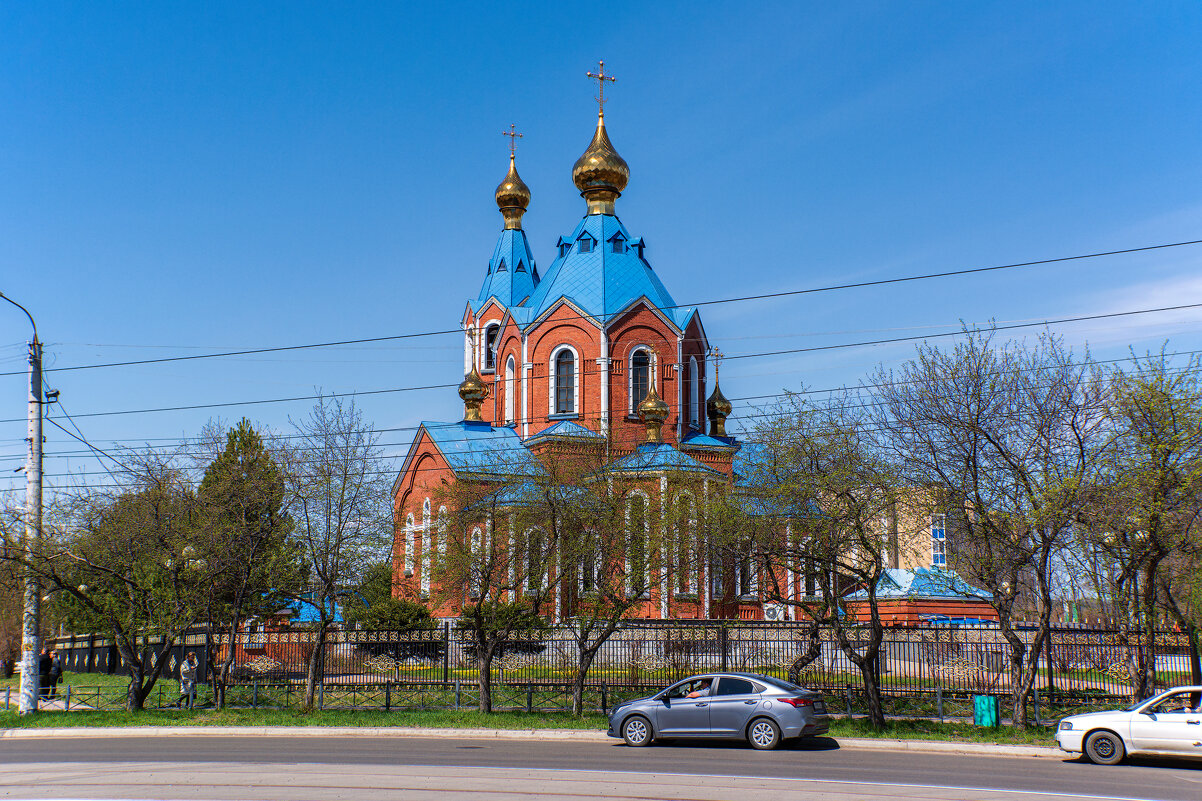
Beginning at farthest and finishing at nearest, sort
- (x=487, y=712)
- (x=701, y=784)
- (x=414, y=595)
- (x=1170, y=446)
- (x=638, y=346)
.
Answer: (x=638, y=346)
(x=414, y=595)
(x=487, y=712)
(x=1170, y=446)
(x=701, y=784)

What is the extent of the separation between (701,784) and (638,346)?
1186 inches

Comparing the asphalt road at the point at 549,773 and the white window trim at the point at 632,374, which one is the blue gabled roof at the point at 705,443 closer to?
the white window trim at the point at 632,374

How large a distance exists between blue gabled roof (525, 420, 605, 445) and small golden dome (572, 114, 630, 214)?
32.5 feet

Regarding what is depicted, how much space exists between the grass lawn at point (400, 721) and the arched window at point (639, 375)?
824 inches

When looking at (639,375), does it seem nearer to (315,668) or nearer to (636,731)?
(315,668)

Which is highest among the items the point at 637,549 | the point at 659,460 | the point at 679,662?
the point at 659,460

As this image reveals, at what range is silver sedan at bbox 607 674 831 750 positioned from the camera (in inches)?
654

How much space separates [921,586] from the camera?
42.5 metres

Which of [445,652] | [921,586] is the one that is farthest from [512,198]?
[445,652]

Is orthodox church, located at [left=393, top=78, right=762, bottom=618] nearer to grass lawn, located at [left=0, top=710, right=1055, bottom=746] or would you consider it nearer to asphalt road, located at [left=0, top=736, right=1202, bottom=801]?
grass lawn, located at [left=0, top=710, right=1055, bottom=746]

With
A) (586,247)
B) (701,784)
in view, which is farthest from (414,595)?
(701,784)

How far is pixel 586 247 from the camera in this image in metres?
43.8

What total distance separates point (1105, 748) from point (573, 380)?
1145 inches

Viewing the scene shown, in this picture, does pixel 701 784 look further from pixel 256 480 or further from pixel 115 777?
pixel 256 480
